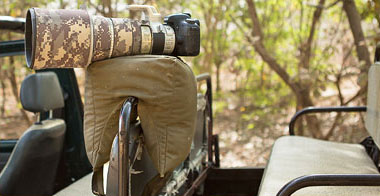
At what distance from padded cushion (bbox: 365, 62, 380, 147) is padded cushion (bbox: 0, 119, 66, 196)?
1.59 meters

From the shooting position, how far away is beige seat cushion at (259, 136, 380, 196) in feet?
6.25

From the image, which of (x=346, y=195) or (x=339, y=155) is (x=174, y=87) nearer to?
(x=346, y=195)

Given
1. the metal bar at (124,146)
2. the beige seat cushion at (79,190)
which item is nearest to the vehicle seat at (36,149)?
the beige seat cushion at (79,190)

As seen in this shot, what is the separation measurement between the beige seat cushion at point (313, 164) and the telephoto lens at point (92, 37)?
68cm

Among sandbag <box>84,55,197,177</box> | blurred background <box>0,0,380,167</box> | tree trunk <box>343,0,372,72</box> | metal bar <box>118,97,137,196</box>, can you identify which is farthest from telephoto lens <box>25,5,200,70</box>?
tree trunk <box>343,0,372,72</box>

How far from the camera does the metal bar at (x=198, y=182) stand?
2.27 metres

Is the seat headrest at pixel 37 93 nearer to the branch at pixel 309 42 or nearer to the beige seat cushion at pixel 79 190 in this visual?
the beige seat cushion at pixel 79 190

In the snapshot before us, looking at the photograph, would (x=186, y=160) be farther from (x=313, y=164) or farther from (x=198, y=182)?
(x=313, y=164)

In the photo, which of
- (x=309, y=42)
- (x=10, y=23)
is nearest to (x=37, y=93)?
(x=10, y=23)

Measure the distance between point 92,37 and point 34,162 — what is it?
1.34 meters

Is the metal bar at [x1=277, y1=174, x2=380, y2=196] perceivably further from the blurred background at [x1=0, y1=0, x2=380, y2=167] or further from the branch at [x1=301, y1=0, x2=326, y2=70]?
the branch at [x1=301, y1=0, x2=326, y2=70]

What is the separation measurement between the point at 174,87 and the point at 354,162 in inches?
46.8

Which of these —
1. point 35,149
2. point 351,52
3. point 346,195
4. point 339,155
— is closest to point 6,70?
point 35,149

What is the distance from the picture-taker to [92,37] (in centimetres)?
148
